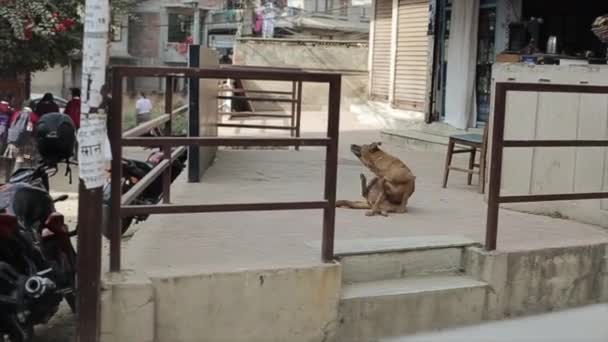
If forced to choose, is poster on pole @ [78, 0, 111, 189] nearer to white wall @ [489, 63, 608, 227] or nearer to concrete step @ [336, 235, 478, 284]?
concrete step @ [336, 235, 478, 284]

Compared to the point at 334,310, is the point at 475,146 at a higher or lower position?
higher

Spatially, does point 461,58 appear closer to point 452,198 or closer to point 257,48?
point 452,198

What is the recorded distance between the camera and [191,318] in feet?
12.5

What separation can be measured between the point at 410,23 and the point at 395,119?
5.64 feet

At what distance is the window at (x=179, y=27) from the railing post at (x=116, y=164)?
120 ft

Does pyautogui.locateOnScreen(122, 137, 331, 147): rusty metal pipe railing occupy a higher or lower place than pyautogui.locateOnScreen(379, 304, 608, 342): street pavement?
higher

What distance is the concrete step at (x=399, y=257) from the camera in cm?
432

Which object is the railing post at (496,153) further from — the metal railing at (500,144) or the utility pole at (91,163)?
the utility pole at (91,163)

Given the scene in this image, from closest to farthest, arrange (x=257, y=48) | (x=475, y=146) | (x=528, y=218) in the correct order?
(x=528, y=218) < (x=475, y=146) < (x=257, y=48)

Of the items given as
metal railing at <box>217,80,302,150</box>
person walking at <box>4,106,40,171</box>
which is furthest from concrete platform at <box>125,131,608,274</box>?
person walking at <box>4,106,40,171</box>

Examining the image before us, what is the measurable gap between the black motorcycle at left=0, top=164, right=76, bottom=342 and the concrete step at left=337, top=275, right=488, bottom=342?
152 centimetres

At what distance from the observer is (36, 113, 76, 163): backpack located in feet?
14.8

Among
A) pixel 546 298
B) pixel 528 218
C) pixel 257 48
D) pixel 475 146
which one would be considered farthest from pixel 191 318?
pixel 257 48

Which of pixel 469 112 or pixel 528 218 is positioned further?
pixel 469 112
